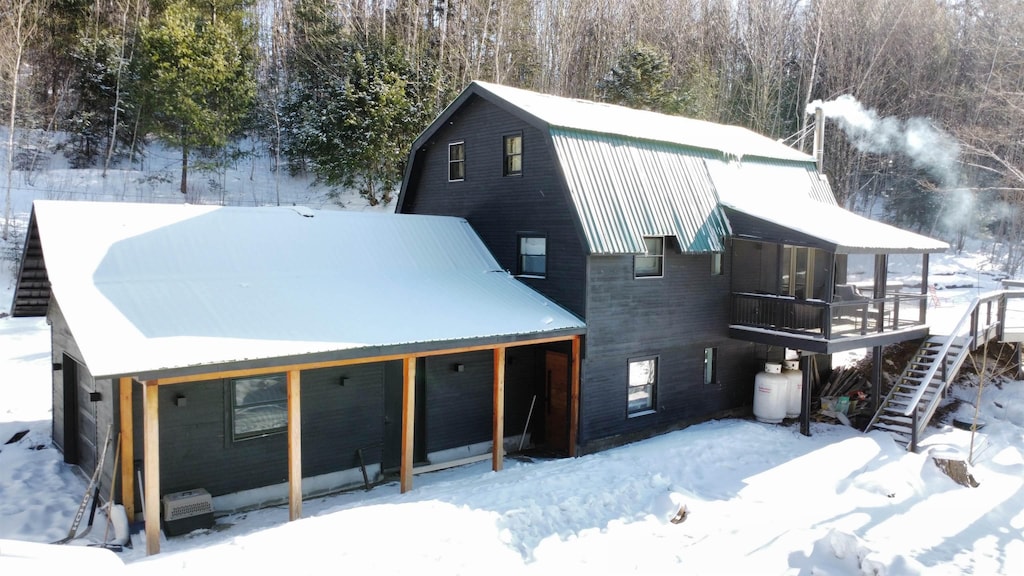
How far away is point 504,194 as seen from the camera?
14758 millimetres

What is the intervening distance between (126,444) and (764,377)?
505 inches

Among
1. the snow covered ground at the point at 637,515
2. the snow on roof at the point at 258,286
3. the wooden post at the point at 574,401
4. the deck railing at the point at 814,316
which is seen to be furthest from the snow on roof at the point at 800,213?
the snow on roof at the point at 258,286

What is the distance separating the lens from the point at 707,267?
14883mm

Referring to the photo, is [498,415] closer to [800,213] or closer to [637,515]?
[637,515]

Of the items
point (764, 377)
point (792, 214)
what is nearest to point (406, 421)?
point (764, 377)

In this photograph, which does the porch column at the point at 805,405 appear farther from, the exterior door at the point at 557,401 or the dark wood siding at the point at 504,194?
the dark wood siding at the point at 504,194

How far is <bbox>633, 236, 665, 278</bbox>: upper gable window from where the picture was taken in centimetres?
1380

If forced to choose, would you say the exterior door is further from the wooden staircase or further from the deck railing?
the wooden staircase

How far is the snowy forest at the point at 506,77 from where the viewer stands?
28438mm

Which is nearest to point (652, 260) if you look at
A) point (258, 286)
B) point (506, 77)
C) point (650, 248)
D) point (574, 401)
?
point (650, 248)

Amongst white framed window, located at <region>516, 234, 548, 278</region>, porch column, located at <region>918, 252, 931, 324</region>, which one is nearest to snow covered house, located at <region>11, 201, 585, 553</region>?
white framed window, located at <region>516, 234, 548, 278</region>

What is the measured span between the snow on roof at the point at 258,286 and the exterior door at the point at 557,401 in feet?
4.56

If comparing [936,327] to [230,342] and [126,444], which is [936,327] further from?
[126,444]

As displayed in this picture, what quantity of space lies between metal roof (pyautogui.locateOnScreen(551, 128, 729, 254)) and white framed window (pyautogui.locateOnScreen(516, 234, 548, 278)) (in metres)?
1.41
